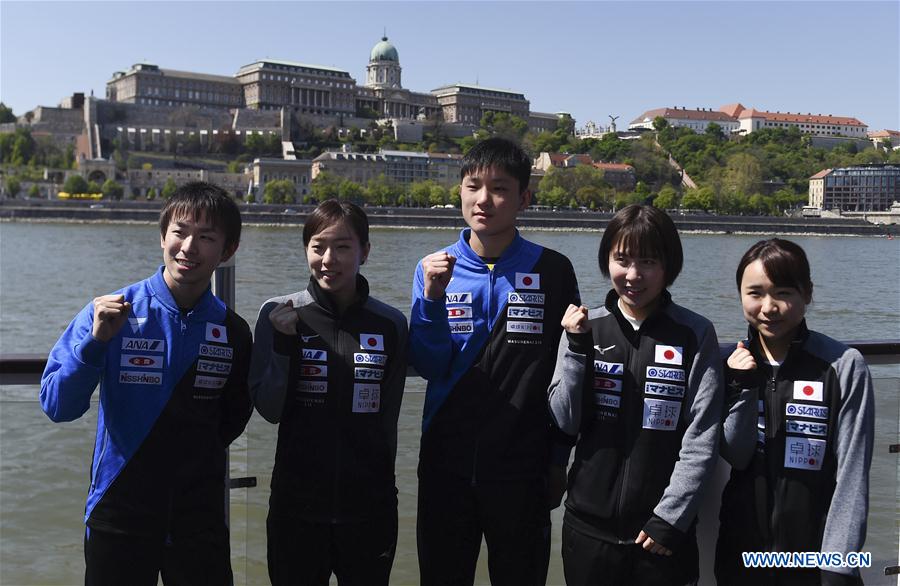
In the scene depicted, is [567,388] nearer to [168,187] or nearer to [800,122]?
[168,187]

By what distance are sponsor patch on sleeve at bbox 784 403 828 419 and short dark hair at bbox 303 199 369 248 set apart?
1.03m

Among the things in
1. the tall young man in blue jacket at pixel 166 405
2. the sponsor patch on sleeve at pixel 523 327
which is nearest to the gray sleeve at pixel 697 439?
the sponsor patch on sleeve at pixel 523 327

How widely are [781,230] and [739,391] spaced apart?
5971cm

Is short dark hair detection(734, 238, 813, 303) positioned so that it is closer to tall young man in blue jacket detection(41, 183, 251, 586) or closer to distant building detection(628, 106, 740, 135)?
tall young man in blue jacket detection(41, 183, 251, 586)

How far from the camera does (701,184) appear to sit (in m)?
78.5

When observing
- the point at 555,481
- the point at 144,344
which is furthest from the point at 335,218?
the point at 555,481

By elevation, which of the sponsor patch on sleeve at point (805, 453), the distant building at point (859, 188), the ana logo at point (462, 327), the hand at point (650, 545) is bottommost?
the hand at point (650, 545)

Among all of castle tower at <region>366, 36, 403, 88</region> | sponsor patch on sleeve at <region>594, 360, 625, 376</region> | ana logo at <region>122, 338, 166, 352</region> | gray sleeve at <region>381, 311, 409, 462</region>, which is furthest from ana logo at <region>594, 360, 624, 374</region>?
castle tower at <region>366, 36, 403, 88</region>

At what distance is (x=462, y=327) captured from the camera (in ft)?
7.00

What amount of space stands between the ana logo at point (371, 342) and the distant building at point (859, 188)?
74.2 meters

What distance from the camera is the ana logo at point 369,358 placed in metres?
2.04

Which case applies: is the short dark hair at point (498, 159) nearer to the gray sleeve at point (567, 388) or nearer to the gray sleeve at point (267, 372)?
the gray sleeve at point (567, 388)

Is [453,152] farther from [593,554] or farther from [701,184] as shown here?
[593,554]

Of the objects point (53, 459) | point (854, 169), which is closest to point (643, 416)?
point (53, 459)
